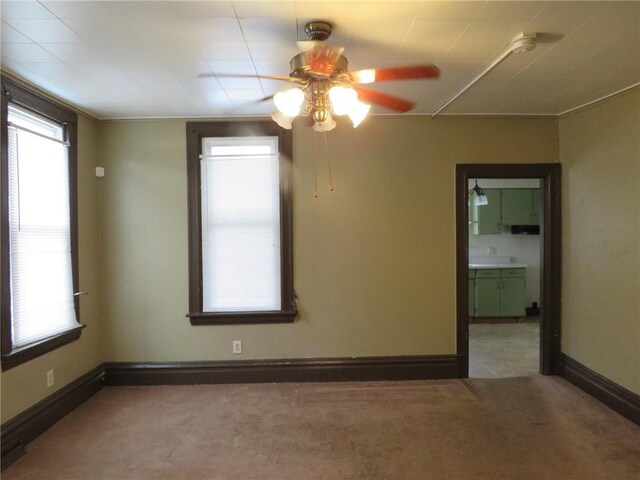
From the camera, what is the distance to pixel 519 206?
18.8 ft

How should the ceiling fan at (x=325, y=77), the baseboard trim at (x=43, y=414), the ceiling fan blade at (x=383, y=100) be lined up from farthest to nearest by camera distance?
1. the baseboard trim at (x=43, y=414)
2. the ceiling fan blade at (x=383, y=100)
3. the ceiling fan at (x=325, y=77)

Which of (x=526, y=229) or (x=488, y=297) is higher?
(x=526, y=229)

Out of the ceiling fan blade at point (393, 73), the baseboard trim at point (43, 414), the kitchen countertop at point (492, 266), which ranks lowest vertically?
the baseboard trim at point (43, 414)

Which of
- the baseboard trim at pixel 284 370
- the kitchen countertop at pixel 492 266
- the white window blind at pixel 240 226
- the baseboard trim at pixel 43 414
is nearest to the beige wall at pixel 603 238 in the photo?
the baseboard trim at pixel 284 370

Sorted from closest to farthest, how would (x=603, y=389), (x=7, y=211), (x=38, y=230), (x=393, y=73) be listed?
(x=393, y=73) → (x=7, y=211) → (x=38, y=230) → (x=603, y=389)

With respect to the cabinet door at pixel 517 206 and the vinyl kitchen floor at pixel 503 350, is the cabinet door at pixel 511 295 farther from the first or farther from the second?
the cabinet door at pixel 517 206

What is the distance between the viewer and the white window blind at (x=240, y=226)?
11.1 ft

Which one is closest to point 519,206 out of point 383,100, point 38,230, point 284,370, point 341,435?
point 284,370

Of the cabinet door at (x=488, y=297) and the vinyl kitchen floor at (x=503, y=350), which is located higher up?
the cabinet door at (x=488, y=297)

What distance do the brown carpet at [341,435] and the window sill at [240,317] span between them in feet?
1.84

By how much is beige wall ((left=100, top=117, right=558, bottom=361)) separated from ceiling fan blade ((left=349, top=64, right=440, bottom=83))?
1.63 meters

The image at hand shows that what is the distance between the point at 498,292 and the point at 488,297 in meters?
0.16

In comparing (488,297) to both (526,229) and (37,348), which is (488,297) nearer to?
(526,229)

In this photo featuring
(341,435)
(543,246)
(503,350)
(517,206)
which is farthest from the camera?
(517,206)
